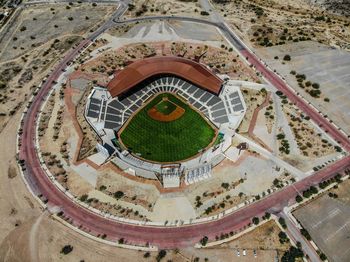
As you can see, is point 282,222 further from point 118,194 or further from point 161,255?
point 118,194

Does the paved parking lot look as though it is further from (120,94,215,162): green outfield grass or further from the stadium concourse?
(120,94,215,162): green outfield grass

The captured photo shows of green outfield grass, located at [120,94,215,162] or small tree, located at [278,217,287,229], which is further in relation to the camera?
green outfield grass, located at [120,94,215,162]

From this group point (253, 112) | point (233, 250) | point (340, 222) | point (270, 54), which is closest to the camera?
point (233, 250)

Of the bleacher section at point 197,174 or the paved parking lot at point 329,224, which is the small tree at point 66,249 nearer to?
the bleacher section at point 197,174

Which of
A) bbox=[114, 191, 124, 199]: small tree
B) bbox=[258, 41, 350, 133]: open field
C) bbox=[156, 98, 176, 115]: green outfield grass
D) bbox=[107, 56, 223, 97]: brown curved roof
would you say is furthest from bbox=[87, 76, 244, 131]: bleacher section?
bbox=[258, 41, 350, 133]: open field

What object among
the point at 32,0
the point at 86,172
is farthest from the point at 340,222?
the point at 32,0

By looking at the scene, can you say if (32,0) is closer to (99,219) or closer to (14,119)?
(14,119)

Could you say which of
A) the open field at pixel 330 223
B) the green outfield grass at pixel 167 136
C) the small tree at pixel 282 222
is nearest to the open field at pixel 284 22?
the green outfield grass at pixel 167 136
